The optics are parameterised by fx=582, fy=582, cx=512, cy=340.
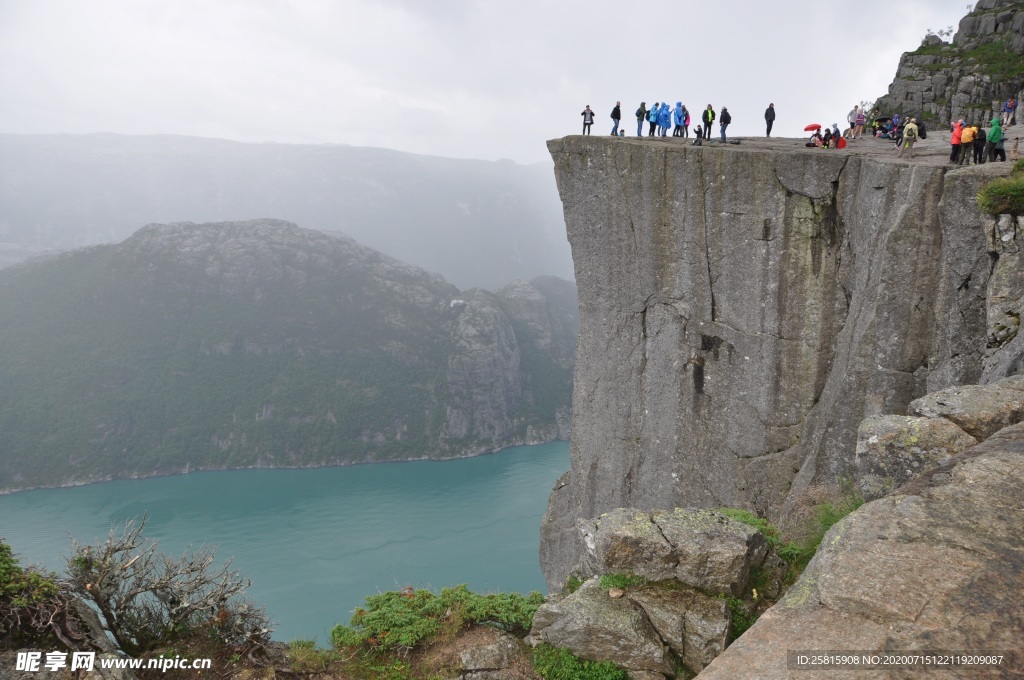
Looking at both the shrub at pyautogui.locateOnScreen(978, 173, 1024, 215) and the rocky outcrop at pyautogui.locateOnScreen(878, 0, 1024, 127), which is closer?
the shrub at pyautogui.locateOnScreen(978, 173, 1024, 215)

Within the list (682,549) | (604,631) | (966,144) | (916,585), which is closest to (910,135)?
(966,144)

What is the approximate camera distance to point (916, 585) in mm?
4988

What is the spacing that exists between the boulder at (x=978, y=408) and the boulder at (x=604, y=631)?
198 inches

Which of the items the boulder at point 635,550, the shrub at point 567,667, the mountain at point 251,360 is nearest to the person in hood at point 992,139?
the boulder at point 635,550

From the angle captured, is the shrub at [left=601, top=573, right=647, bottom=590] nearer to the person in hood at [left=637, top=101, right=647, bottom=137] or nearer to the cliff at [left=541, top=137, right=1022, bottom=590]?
the cliff at [left=541, top=137, right=1022, bottom=590]

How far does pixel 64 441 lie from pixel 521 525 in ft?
327

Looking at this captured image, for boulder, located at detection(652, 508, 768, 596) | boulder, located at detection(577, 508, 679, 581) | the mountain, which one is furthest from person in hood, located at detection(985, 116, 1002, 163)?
the mountain

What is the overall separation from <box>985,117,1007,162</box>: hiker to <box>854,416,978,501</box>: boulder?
30.7 ft

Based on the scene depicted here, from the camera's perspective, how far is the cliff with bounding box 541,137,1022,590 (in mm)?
12852

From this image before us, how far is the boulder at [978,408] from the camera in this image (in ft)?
25.2

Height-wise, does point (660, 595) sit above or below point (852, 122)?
below

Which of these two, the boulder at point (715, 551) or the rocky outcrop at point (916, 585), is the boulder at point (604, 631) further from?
the rocky outcrop at point (916, 585)

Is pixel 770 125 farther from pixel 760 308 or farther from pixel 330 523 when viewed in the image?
pixel 330 523

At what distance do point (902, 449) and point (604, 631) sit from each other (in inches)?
186
